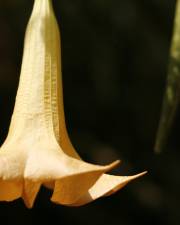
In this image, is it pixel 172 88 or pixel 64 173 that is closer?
pixel 64 173

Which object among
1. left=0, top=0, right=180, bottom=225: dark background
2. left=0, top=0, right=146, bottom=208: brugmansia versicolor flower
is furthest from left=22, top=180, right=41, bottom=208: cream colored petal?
left=0, top=0, right=180, bottom=225: dark background

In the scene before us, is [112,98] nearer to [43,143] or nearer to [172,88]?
[172,88]

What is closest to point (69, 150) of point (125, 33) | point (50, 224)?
point (125, 33)

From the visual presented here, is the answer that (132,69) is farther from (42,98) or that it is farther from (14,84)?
Result: (42,98)

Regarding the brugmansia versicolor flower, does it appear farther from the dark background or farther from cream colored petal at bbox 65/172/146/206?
the dark background

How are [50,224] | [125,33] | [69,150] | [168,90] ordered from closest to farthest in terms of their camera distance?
[69,150] → [168,90] → [125,33] → [50,224]

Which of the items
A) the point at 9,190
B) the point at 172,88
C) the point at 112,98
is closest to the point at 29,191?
the point at 9,190
